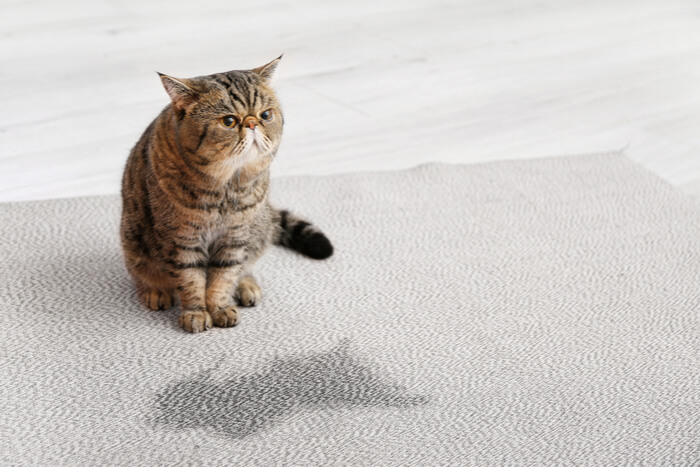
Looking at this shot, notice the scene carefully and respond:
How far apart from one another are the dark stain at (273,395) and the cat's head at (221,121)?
1.23 ft

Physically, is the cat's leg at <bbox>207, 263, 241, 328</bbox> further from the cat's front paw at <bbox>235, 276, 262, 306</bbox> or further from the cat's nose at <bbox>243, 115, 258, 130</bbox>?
the cat's nose at <bbox>243, 115, 258, 130</bbox>

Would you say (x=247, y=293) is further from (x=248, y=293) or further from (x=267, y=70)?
(x=267, y=70)

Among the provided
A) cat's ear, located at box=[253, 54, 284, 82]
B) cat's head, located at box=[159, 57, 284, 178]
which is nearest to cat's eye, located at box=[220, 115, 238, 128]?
cat's head, located at box=[159, 57, 284, 178]

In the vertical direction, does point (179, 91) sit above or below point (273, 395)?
above

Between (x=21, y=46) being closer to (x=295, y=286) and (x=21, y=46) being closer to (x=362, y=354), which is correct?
(x=295, y=286)

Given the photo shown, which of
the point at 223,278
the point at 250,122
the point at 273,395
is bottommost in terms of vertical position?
the point at 273,395

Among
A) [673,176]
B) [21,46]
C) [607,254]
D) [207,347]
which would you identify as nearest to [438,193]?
[607,254]

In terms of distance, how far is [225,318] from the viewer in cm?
174

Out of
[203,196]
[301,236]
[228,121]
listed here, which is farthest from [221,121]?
[301,236]

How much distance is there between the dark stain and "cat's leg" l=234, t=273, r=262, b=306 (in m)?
0.20

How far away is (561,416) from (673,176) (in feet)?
3.78

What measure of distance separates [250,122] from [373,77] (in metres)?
1.51

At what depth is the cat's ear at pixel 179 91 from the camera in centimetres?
156

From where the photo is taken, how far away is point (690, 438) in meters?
1.50
